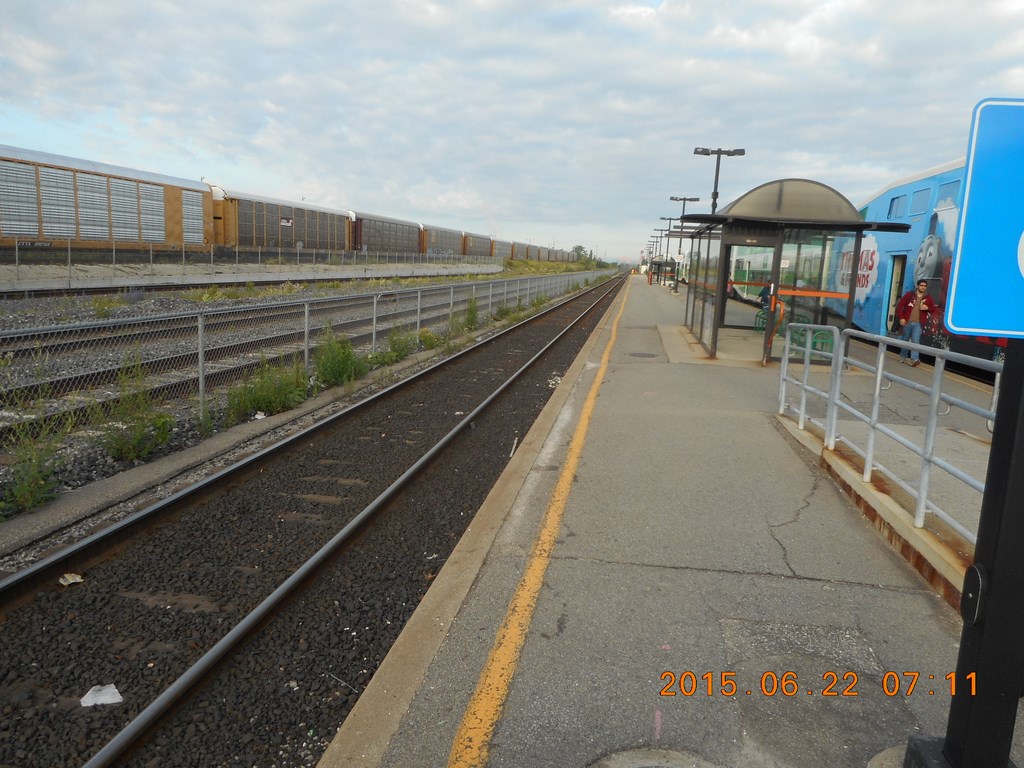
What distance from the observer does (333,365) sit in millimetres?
10492

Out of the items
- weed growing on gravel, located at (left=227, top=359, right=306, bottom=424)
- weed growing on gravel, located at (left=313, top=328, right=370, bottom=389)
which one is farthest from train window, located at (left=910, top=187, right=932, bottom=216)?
weed growing on gravel, located at (left=227, top=359, right=306, bottom=424)

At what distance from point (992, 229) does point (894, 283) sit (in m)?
14.7

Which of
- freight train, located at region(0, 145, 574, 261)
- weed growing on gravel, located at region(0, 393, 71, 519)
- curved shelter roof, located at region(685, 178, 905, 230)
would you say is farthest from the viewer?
freight train, located at region(0, 145, 574, 261)

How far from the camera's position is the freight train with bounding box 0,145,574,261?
19328 mm

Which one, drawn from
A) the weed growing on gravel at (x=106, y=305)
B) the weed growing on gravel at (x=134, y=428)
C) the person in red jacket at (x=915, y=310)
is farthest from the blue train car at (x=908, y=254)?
the weed growing on gravel at (x=106, y=305)

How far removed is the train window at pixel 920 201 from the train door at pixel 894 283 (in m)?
1.09

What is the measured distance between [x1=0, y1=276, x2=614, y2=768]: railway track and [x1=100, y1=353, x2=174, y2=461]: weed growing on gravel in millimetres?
1173

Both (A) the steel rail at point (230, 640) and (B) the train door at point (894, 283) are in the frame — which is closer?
(A) the steel rail at point (230, 640)

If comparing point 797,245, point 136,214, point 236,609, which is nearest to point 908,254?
point 797,245

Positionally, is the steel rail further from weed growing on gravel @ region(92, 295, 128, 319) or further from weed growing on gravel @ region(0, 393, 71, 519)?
weed growing on gravel @ region(92, 295, 128, 319)

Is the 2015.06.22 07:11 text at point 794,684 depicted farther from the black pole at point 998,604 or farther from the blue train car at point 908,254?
the blue train car at point 908,254

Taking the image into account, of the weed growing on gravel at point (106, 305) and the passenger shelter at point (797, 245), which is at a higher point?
the passenger shelter at point (797, 245)

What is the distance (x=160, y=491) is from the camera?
5883mm

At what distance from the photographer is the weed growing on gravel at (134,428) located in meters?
6.59
